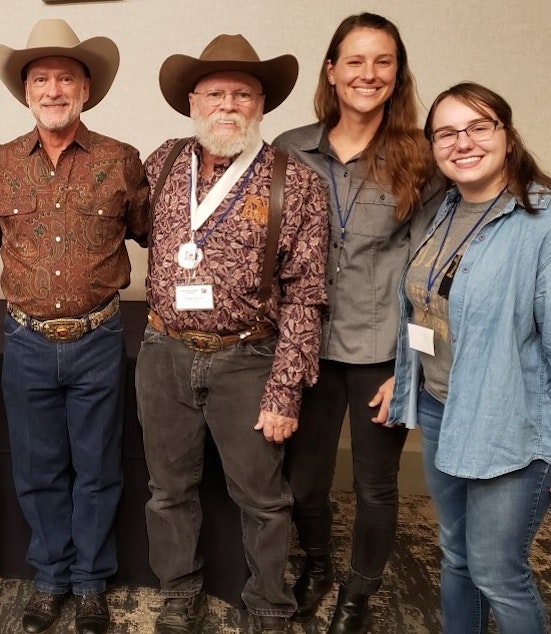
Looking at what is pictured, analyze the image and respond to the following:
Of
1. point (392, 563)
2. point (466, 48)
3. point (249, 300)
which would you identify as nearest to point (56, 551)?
point (249, 300)

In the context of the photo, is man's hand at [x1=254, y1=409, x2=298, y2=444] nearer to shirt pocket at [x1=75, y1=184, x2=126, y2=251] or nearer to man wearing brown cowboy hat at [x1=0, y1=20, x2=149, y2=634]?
man wearing brown cowboy hat at [x1=0, y1=20, x2=149, y2=634]

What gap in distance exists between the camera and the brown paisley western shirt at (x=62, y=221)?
5.43 feet

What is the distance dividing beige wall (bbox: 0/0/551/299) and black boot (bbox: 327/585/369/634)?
1729 millimetres

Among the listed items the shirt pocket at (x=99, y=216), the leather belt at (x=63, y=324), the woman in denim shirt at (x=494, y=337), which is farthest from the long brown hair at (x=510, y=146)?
the leather belt at (x=63, y=324)

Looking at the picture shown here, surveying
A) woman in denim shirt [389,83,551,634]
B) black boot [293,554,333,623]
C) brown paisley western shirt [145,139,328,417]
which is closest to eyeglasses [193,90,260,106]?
brown paisley western shirt [145,139,328,417]

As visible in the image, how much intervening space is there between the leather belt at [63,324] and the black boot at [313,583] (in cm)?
98

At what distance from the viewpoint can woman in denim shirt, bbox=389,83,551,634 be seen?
126 centimetres

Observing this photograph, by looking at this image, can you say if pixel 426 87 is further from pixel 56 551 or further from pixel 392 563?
pixel 56 551

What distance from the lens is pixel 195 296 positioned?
61.2 inches

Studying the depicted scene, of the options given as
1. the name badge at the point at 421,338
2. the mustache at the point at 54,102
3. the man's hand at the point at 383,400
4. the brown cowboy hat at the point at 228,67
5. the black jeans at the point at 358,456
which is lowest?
the black jeans at the point at 358,456

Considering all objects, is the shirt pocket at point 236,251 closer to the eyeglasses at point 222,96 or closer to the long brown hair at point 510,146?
the eyeglasses at point 222,96

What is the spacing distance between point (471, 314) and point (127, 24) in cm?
188

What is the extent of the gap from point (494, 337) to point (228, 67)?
34.0 inches

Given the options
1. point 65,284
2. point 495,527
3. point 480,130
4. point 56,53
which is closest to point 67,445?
point 65,284
